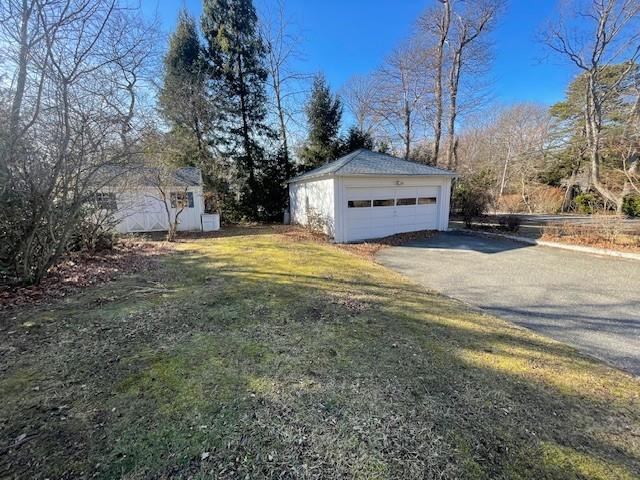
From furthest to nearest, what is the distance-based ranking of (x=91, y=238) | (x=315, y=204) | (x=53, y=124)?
(x=315, y=204) < (x=91, y=238) < (x=53, y=124)

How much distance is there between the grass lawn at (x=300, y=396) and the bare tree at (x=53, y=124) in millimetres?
1648

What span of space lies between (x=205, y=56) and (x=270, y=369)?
18488 millimetres

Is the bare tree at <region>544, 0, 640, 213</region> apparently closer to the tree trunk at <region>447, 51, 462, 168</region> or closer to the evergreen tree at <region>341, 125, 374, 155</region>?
the tree trunk at <region>447, 51, 462, 168</region>

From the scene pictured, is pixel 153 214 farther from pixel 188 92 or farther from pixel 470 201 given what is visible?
pixel 470 201

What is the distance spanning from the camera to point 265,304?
4.51 meters

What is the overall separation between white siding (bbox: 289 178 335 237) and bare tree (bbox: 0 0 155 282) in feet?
20.8

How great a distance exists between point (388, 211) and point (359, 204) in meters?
1.35

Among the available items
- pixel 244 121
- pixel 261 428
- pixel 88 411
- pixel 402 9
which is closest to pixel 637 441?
pixel 261 428

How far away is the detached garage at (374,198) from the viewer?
1005 cm

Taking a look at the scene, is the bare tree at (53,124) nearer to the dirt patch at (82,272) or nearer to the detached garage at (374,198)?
the dirt patch at (82,272)

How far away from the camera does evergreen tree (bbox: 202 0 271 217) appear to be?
51.5ft

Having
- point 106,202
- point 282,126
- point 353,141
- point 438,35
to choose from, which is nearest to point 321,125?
point 353,141

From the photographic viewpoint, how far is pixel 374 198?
34.4 ft

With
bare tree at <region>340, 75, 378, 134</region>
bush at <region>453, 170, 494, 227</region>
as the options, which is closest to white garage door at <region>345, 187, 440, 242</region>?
bush at <region>453, 170, 494, 227</region>
